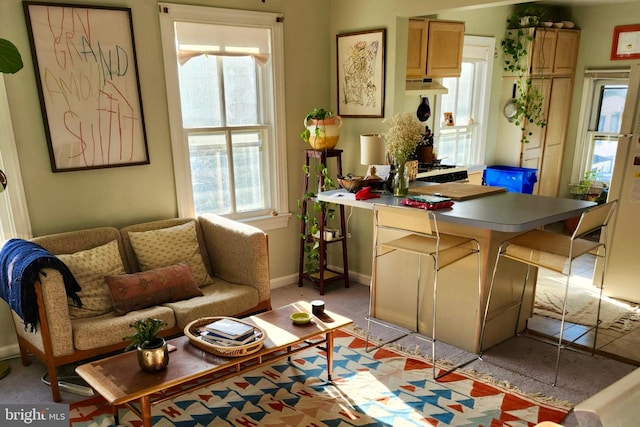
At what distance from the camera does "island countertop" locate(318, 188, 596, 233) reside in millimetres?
2543

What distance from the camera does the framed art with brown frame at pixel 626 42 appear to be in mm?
5340

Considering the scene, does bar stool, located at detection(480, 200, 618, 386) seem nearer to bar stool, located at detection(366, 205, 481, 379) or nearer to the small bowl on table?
bar stool, located at detection(366, 205, 481, 379)

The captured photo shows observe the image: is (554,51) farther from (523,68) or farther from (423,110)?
(423,110)

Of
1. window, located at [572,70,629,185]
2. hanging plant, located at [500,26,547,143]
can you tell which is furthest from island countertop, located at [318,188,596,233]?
window, located at [572,70,629,185]

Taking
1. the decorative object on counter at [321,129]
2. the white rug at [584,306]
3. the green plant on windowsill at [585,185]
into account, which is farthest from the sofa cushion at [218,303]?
the green plant on windowsill at [585,185]

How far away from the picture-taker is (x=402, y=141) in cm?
322

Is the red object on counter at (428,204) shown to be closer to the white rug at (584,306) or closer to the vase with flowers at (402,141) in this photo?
the vase with flowers at (402,141)

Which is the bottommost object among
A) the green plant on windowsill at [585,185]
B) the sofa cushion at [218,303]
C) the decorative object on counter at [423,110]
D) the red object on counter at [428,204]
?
the sofa cushion at [218,303]

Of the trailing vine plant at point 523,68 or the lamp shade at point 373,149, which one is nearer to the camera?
the lamp shade at point 373,149

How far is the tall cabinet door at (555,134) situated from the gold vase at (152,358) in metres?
5.15

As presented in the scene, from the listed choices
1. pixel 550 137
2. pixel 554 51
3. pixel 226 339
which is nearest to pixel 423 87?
pixel 554 51

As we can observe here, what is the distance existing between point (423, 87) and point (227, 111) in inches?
70.5

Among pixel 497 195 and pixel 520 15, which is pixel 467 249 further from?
pixel 520 15

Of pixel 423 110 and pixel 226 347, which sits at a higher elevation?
pixel 423 110
